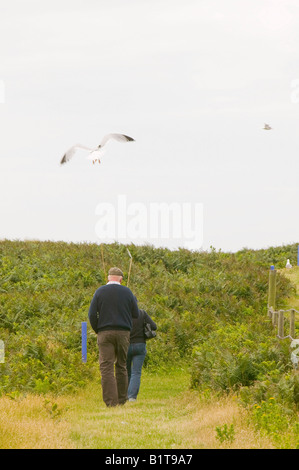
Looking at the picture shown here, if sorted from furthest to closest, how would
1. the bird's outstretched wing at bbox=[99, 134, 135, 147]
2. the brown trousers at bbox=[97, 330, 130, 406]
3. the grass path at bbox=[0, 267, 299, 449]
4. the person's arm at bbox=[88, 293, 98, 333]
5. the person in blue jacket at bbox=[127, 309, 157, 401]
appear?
the bird's outstretched wing at bbox=[99, 134, 135, 147] → the person in blue jacket at bbox=[127, 309, 157, 401] → the brown trousers at bbox=[97, 330, 130, 406] → the person's arm at bbox=[88, 293, 98, 333] → the grass path at bbox=[0, 267, 299, 449]

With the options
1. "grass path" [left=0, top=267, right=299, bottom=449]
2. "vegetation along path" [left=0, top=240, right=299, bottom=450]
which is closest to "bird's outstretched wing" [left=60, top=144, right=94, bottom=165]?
"vegetation along path" [left=0, top=240, right=299, bottom=450]

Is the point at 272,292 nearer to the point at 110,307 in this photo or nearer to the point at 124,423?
the point at 110,307

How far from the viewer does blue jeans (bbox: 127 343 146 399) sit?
13.7 m

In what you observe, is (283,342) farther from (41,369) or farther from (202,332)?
(202,332)

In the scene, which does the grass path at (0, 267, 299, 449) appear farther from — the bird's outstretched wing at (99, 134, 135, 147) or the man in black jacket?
the bird's outstretched wing at (99, 134, 135, 147)

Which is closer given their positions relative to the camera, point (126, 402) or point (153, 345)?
point (126, 402)

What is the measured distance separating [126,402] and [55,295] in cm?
1156

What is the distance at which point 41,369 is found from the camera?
1606cm

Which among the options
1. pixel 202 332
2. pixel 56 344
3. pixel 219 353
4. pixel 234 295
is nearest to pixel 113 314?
pixel 219 353

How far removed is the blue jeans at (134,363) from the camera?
13703mm

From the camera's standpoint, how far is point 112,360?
12859 millimetres

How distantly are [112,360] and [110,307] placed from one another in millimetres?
981

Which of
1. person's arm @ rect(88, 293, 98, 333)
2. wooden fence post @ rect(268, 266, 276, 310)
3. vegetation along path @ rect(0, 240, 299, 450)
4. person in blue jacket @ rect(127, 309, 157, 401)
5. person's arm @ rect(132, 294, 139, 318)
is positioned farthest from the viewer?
wooden fence post @ rect(268, 266, 276, 310)
